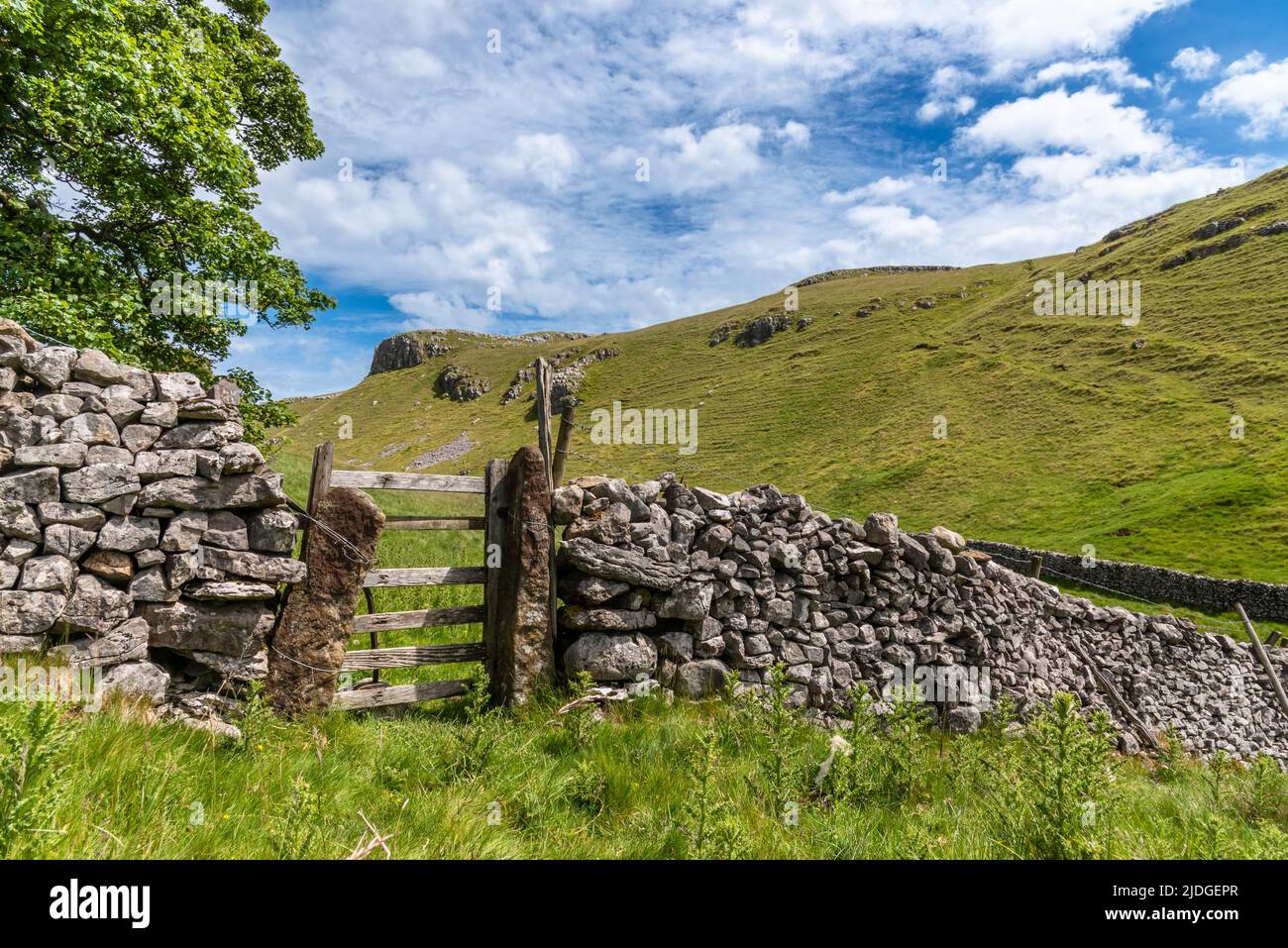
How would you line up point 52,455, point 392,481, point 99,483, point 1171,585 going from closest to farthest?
point 52,455 → point 99,483 → point 392,481 → point 1171,585

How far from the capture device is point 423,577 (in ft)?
20.0

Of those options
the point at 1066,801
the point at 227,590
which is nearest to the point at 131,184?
the point at 227,590

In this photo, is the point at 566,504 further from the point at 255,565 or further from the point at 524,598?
the point at 255,565

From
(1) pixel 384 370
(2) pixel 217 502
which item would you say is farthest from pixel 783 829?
(1) pixel 384 370

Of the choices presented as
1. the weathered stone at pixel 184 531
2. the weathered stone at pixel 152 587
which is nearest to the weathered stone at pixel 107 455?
the weathered stone at pixel 184 531

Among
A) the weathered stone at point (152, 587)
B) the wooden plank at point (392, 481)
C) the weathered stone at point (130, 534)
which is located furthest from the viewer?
the wooden plank at point (392, 481)

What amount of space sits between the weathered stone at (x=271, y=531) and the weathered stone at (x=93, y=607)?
0.96 m

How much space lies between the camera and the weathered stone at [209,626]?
16.2 feet

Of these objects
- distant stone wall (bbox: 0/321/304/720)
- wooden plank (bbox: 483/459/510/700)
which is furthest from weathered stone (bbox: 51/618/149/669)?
wooden plank (bbox: 483/459/510/700)

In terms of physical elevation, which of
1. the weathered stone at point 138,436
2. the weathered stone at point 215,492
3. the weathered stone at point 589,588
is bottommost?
the weathered stone at point 589,588

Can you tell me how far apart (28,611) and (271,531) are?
1580mm

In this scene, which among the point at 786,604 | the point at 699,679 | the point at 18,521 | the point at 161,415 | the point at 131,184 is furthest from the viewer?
the point at 131,184

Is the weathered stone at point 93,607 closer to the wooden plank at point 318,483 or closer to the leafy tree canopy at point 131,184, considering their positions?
the wooden plank at point 318,483

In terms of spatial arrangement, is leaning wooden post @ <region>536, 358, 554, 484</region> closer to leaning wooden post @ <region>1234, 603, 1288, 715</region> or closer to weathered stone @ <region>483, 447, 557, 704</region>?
weathered stone @ <region>483, 447, 557, 704</region>
